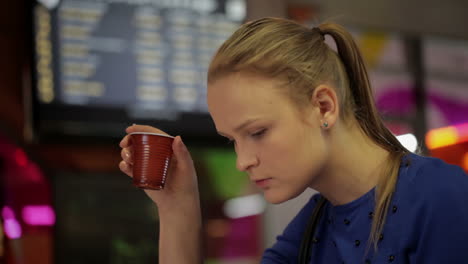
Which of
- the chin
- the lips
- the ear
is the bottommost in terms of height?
the chin

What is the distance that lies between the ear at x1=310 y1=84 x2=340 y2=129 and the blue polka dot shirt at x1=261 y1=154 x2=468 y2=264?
0.14 metres

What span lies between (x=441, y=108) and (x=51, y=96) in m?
2.06

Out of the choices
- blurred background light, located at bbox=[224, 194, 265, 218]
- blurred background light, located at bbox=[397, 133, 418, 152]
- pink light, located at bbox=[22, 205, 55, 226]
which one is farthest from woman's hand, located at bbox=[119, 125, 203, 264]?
blurred background light, located at bbox=[224, 194, 265, 218]

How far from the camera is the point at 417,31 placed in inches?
128

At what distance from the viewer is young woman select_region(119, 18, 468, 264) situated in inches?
38.1

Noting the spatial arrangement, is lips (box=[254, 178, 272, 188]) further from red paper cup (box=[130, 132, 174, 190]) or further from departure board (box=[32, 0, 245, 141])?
departure board (box=[32, 0, 245, 141])

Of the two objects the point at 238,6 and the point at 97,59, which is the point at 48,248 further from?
the point at 238,6

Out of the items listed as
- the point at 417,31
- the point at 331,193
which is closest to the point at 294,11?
the point at 417,31

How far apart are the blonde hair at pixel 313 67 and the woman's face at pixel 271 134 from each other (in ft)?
0.08

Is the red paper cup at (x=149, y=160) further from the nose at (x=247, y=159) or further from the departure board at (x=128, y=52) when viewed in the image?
the departure board at (x=128, y=52)

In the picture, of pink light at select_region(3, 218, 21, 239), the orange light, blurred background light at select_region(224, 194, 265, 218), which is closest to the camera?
pink light at select_region(3, 218, 21, 239)

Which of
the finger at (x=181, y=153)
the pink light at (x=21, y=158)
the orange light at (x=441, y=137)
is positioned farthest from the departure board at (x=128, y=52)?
the finger at (x=181, y=153)

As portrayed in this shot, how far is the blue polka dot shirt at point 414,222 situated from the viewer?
0.91m

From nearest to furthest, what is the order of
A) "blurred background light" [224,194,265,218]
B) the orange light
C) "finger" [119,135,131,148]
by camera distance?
"finger" [119,135,131,148], "blurred background light" [224,194,265,218], the orange light
